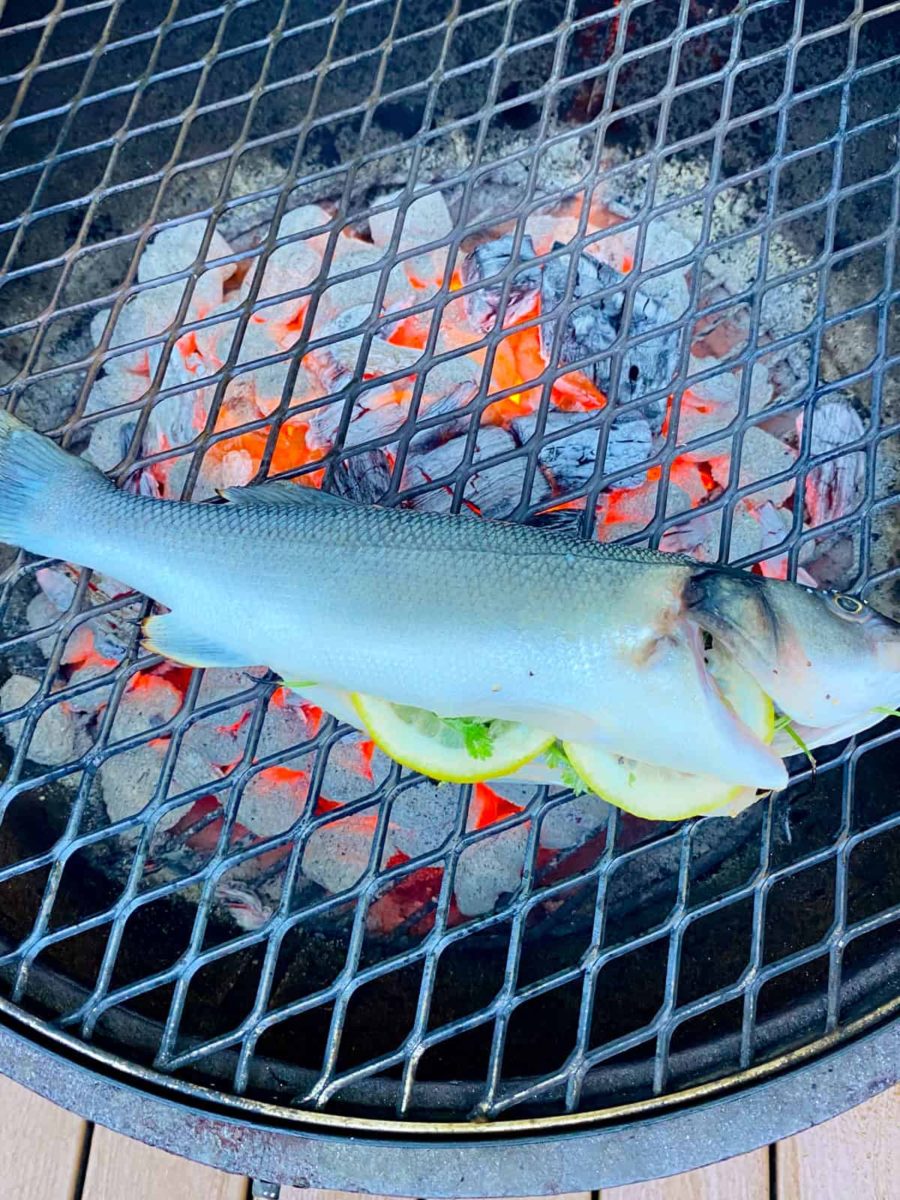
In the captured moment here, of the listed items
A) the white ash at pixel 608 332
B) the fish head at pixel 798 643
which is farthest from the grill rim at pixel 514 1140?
the white ash at pixel 608 332

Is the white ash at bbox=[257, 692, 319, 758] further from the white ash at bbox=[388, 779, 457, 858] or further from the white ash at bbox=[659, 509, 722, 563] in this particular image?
the white ash at bbox=[659, 509, 722, 563]

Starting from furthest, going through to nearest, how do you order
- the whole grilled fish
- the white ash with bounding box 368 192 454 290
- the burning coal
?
the white ash with bounding box 368 192 454 290
the burning coal
the whole grilled fish

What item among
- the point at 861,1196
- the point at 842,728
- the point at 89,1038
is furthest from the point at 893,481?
the point at 89,1038

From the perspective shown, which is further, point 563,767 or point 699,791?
point 563,767

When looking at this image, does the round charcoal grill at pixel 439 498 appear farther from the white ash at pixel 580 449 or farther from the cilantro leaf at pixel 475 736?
the cilantro leaf at pixel 475 736

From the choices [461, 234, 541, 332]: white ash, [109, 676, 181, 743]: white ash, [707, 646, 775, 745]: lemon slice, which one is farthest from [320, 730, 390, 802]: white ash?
[461, 234, 541, 332]: white ash

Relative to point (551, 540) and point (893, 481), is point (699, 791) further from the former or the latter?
point (893, 481)
